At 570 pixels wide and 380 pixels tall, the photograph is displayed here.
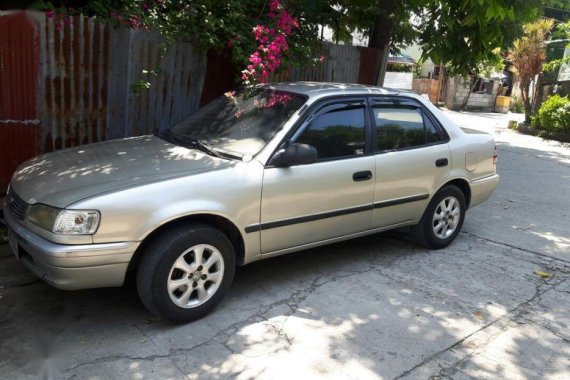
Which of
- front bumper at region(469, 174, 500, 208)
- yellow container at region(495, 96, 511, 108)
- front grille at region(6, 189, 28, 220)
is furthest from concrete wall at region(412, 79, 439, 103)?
front grille at region(6, 189, 28, 220)

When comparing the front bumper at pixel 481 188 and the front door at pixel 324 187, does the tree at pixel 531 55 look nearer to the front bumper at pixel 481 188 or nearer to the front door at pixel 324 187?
the front bumper at pixel 481 188

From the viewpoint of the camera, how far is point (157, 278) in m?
3.46

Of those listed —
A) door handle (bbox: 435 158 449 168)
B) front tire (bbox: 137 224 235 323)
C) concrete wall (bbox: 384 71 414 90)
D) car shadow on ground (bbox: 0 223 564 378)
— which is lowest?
car shadow on ground (bbox: 0 223 564 378)

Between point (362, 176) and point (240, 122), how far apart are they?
1.11 metres

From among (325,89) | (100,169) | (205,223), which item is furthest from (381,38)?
(100,169)

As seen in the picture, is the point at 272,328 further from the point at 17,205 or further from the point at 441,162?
the point at 441,162

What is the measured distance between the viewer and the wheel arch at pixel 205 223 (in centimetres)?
352

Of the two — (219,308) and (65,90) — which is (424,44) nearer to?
(65,90)

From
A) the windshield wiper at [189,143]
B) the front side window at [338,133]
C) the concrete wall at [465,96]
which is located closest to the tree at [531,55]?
the concrete wall at [465,96]

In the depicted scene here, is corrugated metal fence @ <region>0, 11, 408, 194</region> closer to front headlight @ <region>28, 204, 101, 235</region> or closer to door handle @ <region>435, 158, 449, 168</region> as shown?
front headlight @ <region>28, 204, 101, 235</region>

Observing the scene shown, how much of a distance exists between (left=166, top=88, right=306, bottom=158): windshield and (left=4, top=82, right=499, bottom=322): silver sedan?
0.01 meters

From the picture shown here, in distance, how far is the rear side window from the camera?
477cm

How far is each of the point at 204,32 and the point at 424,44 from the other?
3.86 m

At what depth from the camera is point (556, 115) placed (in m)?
15.5
